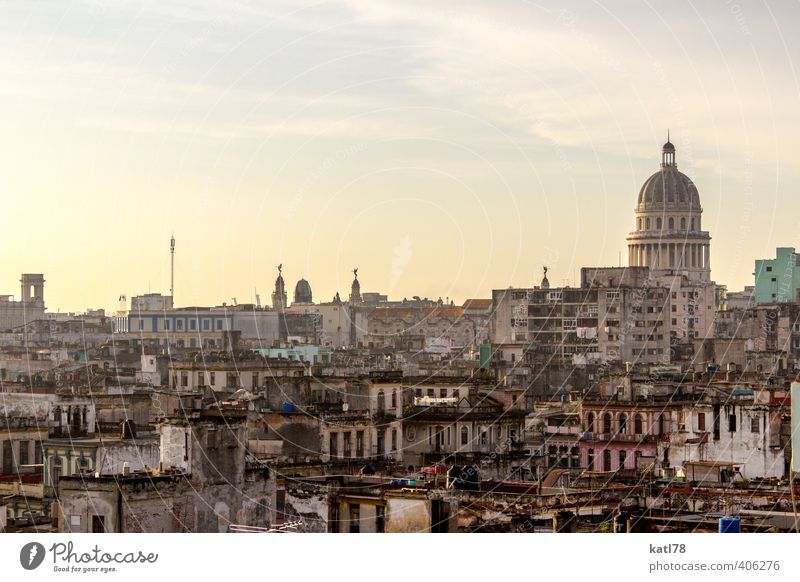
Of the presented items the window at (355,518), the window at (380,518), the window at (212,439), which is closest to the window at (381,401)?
the window at (212,439)

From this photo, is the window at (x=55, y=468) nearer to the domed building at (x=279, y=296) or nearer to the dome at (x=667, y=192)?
the domed building at (x=279, y=296)

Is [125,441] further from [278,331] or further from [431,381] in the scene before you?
[278,331]

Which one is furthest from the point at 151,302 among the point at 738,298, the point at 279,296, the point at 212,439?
the point at 212,439

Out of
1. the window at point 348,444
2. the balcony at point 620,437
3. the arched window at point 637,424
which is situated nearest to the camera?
the window at point 348,444

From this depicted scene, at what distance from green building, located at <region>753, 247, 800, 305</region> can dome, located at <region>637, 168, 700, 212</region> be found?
32.6m

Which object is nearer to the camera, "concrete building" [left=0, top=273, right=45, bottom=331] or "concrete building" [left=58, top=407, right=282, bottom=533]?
"concrete building" [left=58, top=407, right=282, bottom=533]

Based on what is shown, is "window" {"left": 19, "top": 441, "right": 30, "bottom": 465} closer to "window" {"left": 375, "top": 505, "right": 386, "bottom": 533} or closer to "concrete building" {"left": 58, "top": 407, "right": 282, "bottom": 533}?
"concrete building" {"left": 58, "top": 407, "right": 282, "bottom": 533}

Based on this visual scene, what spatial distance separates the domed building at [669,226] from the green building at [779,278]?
68.0 ft

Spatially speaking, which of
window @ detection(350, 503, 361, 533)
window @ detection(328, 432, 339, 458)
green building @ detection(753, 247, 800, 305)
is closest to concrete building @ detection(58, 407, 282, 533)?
window @ detection(350, 503, 361, 533)

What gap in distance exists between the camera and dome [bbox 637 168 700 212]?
119 metres

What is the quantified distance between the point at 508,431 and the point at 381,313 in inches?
2192

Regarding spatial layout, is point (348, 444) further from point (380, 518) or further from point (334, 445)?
point (380, 518)

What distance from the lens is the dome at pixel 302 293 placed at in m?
110
